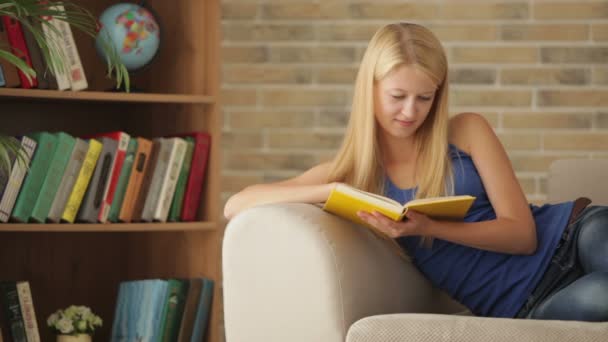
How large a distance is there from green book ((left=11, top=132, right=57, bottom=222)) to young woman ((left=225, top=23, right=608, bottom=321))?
731 mm

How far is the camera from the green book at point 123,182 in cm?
256

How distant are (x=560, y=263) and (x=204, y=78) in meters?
1.17

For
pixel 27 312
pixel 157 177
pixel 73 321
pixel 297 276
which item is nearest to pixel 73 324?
pixel 73 321

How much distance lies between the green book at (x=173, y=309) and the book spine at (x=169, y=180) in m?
0.19

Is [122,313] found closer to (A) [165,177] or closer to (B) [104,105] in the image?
(A) [165,177]

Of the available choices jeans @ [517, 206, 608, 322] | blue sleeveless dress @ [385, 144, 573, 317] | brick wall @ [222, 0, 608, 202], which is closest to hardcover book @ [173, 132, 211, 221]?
brick wall @ [222, 0, 608, 202]

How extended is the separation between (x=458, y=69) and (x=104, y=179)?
4.24 feet

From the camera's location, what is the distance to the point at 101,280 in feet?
9.52

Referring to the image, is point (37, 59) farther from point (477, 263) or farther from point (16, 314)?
point (477, 263)

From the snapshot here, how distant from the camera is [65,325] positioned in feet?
8.36

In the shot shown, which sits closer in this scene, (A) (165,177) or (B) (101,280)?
(A) (165,177)

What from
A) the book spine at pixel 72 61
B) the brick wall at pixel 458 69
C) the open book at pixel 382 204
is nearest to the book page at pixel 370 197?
the open book at pixel 382 204

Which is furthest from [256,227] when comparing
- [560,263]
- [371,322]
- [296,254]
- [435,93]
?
[560,263]

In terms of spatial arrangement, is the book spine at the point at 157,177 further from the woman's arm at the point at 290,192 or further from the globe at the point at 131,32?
the woman's arm at the point at 290,192
